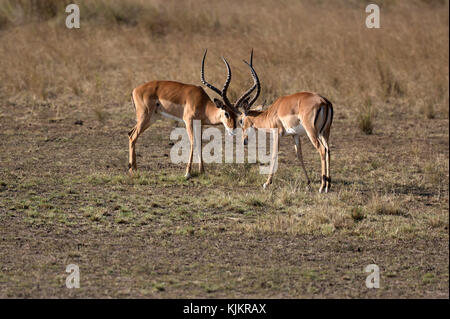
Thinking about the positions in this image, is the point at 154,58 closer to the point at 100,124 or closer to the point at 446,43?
the point at 100,124

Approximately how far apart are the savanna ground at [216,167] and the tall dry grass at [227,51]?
5 centimetres

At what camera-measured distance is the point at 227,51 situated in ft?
50.5

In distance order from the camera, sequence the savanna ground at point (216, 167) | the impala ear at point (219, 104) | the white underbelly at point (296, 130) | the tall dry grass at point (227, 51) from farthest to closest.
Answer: the tall dry grass at point (227, 51) → the impala ear at point (219, 104) → the white underbelly at point (296, 130) → the savanna ground at point (216, 167)

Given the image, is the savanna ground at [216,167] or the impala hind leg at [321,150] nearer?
the savanna ground at [216,167]

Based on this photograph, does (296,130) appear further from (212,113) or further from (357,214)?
(357,214)

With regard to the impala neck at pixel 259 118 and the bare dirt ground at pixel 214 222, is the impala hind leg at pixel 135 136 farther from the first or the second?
the impala neck at pixel 259 118

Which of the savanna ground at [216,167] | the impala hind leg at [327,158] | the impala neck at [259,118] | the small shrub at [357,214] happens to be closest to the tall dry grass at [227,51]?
the savanna ground at [216,167]

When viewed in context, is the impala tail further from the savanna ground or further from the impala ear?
the impala ear

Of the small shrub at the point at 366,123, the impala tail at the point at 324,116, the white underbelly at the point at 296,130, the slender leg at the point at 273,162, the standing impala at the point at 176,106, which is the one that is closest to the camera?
the impala tail at the point at 324,116

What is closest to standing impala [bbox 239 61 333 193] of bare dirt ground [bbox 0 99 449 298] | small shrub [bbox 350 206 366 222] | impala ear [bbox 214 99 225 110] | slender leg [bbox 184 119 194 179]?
bare dirt ground [bbox 0 99 449 298]

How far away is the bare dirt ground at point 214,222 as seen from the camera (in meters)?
6.50

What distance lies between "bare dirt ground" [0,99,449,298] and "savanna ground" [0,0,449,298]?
0.02 meters

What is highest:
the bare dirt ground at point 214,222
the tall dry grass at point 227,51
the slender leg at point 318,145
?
the tall dry grass at point 227,51

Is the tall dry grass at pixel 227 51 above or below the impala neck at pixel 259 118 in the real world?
above
